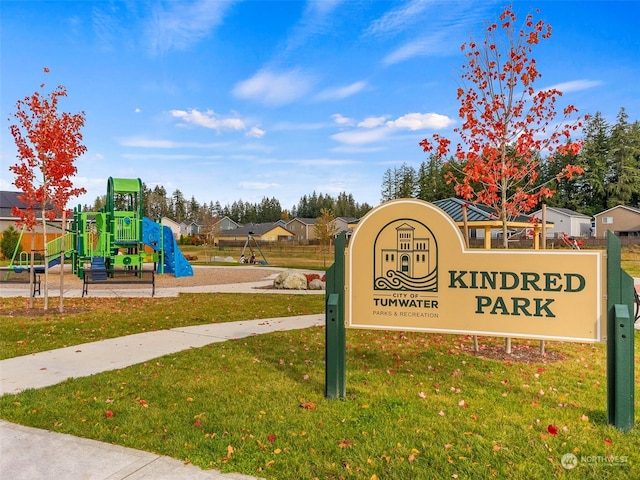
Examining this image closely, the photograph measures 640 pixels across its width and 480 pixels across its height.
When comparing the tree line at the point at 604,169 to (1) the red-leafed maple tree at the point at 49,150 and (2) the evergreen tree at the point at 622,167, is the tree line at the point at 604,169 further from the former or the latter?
(1) the red-leafed maple tree at the point at 49,150

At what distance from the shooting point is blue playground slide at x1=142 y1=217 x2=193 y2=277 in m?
20.0

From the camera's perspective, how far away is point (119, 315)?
9.51 meters

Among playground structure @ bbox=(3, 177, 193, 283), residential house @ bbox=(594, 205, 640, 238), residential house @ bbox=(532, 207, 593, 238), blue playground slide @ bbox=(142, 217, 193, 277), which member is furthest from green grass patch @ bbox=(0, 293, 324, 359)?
residential house @ bbox=(594, 205, 640, 238)

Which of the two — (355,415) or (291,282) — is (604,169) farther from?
(355,415)

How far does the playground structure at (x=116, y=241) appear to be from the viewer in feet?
60.5

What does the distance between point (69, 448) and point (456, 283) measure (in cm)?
369

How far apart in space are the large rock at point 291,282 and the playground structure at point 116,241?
6081 mm

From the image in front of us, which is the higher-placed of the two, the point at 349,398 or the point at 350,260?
the point at 350,260

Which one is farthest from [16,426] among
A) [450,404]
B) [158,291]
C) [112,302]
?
[158,291]

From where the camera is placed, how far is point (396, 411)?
4164 mm

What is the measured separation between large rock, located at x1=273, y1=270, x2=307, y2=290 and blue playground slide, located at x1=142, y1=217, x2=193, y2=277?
675cm

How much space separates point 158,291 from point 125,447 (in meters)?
11.6

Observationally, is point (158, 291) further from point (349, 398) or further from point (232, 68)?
point (349, 398)

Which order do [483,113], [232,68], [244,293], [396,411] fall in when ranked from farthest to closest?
[232,68] < [244,293] < [483,113] < [396,411]
